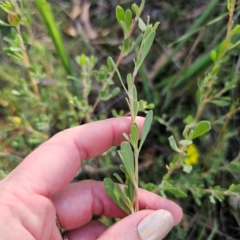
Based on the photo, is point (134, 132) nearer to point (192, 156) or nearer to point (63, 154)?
point (63, 154)

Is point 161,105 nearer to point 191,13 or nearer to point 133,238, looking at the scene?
point 191,13

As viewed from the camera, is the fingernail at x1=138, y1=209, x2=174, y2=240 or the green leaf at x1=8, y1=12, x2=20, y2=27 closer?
the fingernail at x1=138, y1=209, x2=174, y2=240

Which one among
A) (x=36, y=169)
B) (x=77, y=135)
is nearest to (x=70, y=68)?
(x=77, y=135)

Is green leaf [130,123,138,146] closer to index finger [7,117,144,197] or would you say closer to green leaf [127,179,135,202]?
green leaf [127,179,135,202]

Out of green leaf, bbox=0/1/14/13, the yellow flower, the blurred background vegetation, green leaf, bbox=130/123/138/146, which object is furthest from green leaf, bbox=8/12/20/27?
the yellow flower

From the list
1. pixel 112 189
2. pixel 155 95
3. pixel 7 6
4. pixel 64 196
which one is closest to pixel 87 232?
pixel 64 196

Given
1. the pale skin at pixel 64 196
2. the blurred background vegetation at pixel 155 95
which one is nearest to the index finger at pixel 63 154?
the pale skin at pixel 64 196
